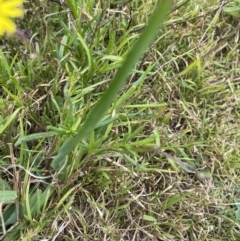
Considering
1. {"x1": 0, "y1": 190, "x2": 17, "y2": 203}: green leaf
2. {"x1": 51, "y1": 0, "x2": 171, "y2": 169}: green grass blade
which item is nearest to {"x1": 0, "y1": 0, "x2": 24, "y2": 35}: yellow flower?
A: {"x1": 51, "y1": 0, "x2": 171, "y2": 169}: green grass blade

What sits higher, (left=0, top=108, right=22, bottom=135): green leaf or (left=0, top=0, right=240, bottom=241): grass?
(left=0, top=108, right=22, bottom=135): green leaf

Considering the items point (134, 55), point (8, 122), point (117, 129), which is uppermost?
point (134, 55)

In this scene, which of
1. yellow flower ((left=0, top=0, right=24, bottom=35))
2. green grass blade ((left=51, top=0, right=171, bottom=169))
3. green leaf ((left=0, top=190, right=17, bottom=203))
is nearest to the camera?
green grass blade ((left=51, top=0, right=171, bottom=169))

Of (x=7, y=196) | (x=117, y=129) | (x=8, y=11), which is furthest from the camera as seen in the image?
(x=117, y=129)

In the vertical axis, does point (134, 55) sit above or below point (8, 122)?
above

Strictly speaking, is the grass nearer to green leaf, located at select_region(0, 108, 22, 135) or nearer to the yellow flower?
green leaf, located at select_region(0, 108, 22, 135)

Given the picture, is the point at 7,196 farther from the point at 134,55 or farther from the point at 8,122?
the point at 134,55

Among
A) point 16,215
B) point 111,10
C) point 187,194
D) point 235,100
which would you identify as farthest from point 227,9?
point 16,215

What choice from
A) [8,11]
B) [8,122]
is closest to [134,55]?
[8,11]

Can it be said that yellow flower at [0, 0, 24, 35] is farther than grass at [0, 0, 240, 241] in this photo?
No
